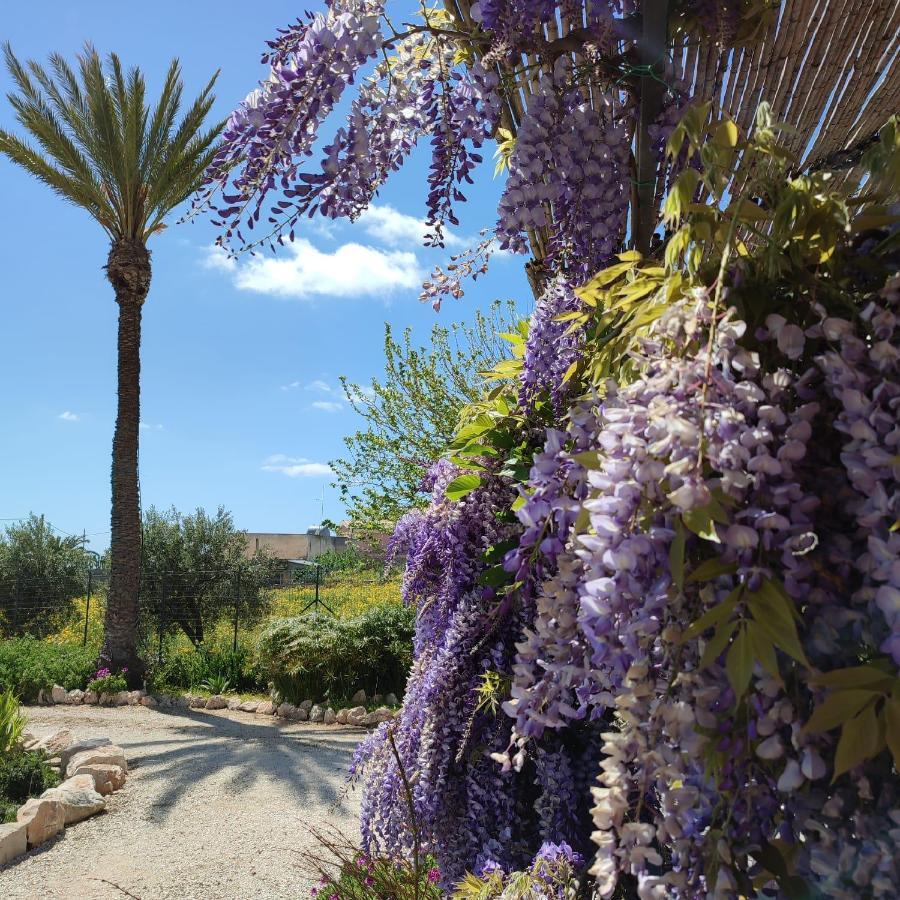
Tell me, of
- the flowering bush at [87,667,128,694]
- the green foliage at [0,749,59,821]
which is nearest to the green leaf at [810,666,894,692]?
the green foliage at [0,749,59,821]

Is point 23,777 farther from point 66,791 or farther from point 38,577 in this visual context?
point 38,577

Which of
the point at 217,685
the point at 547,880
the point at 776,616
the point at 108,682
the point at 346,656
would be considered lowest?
the point at 217,685

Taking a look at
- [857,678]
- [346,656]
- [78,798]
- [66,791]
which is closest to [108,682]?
[346,656]

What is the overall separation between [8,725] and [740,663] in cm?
743

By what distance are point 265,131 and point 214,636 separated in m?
13.7

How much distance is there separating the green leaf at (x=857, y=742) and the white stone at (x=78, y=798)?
619cm

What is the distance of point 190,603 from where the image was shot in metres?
14.9

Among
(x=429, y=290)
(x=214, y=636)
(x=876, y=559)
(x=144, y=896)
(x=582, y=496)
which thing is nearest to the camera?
(x=876, y=559)

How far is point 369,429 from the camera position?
1512 cm

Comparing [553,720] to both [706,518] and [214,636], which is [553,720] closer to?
[706,518]

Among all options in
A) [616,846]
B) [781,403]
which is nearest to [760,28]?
[781,403]

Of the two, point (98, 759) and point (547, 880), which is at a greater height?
point (547, 880)

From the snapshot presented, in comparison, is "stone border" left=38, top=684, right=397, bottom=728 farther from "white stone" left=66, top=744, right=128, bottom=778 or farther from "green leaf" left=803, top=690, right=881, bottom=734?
"green leaf" left=803, top=690, right=881, bottom=734

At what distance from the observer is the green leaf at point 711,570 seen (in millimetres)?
814
